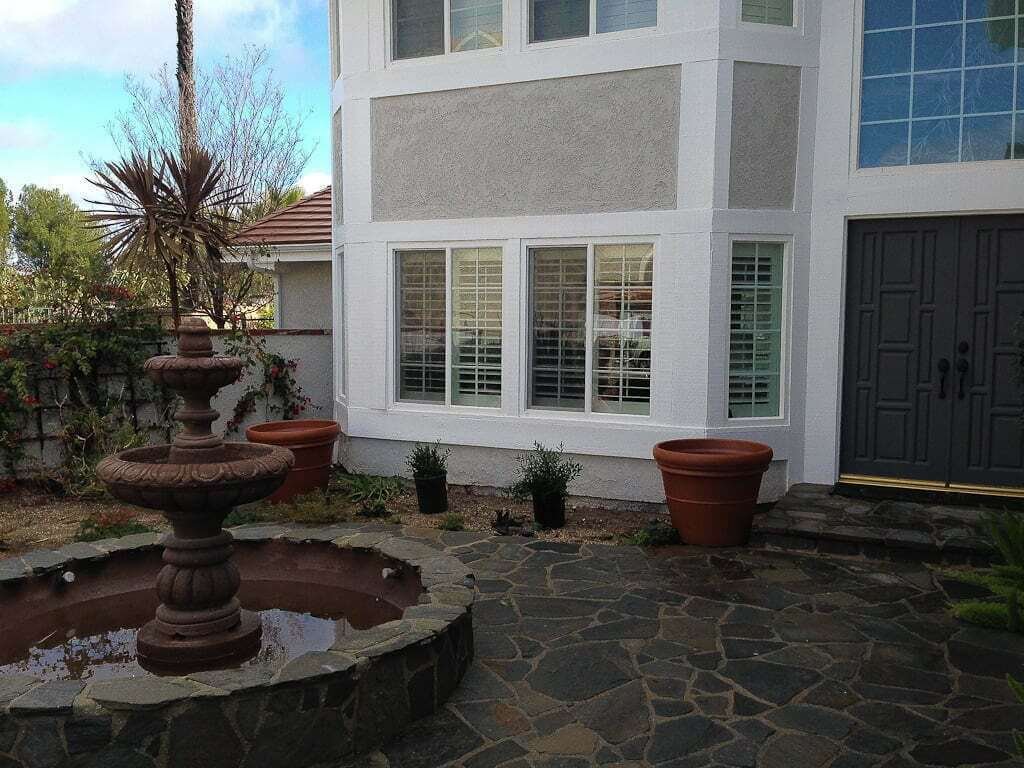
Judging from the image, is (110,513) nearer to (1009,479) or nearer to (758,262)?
(758,262)

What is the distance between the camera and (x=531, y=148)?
8.57 metres

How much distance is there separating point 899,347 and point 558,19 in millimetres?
4267

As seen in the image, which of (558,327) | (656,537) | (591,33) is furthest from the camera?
(558,327)

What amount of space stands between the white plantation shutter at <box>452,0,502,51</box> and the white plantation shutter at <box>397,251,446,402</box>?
6.68 feet

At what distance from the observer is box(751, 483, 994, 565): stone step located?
667 centimetres

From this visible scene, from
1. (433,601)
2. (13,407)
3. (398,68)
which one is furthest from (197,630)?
(398,68)

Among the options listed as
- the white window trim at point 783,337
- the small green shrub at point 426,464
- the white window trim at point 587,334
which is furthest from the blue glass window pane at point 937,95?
the small green shrub at point 426,464

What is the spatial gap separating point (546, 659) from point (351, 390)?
17.0 ft

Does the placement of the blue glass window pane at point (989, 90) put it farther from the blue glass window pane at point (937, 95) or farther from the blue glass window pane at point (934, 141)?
the blue glass window pane at point (934, 141)

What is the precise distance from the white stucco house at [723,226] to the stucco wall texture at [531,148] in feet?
0.07

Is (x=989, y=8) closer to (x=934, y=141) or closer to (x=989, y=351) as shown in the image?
(x=934, y=141)

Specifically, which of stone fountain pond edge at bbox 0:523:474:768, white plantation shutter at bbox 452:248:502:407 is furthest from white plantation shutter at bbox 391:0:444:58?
stone fountain pond edge at bbox 0:523:474:768

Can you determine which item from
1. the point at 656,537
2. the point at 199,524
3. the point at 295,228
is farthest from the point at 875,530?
the point at 295,228

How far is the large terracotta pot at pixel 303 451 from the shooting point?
28.5 feet
